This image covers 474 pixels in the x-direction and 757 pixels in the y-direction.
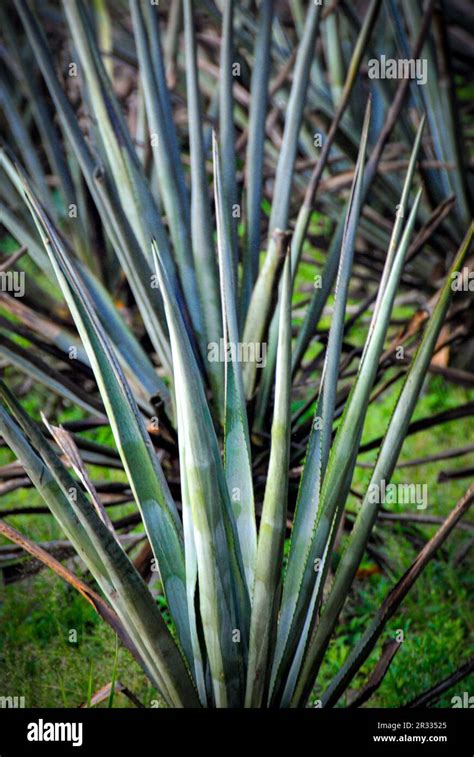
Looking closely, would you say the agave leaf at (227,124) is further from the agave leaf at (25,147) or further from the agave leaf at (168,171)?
the agave leaf at (25,147)

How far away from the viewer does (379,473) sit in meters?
1.10

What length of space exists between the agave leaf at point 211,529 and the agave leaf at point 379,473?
0.31 ft

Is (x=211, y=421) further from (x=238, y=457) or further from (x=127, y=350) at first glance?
(x=127, y=350)

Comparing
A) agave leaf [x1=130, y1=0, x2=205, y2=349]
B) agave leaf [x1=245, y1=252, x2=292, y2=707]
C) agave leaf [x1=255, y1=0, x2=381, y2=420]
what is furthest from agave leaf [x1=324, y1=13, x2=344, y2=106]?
agave leaf [x1=245, y1=252, x2=292, y2=707]

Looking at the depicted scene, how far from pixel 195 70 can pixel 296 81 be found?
189 mm

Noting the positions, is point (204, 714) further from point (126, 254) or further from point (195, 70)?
point (195, 70)

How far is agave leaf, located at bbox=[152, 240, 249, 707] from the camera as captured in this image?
994 mm

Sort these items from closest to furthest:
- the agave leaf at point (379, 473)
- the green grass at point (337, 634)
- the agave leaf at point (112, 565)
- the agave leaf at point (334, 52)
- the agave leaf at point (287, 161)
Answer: the agave leaf at point (112, 565) → the agave leaf at point (379, 473) → the green grass at point (337, 634) → the agave leaf at point (287, 161) → the agave leaf at point (334, 52)

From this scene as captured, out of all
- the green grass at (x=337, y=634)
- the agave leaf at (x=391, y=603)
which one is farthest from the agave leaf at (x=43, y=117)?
the agave leaf at (x=391, y=603)

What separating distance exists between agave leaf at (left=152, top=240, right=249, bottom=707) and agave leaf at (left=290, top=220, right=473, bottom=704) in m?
0.10

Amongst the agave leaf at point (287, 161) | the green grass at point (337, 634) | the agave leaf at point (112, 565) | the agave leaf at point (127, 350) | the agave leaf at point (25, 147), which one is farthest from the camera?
the agave leaf at point (25, 147)

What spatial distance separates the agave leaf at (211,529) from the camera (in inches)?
39.1

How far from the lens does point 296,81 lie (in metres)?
1.65

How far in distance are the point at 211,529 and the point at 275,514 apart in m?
0.07
